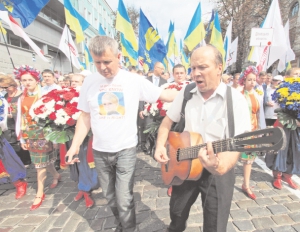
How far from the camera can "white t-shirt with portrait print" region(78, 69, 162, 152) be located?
2.10m

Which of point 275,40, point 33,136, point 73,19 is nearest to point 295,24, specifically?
point 275,40

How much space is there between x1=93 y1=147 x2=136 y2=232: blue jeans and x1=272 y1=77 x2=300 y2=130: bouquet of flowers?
98.3 inches

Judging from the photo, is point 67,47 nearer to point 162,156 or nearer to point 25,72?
point 25,72

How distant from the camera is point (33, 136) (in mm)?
3221

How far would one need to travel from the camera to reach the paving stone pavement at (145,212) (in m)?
2.65

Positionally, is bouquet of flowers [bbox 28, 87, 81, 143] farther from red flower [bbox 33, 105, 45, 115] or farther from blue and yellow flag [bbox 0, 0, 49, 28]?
blue and yellow flag [bbox 0, 0, 49, 28]

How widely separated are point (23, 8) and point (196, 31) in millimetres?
5631

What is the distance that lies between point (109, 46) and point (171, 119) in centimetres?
92

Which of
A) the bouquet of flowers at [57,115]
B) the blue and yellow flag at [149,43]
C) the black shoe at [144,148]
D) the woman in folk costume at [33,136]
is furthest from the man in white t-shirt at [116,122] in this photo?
the blue and yellow flag at [149,43]

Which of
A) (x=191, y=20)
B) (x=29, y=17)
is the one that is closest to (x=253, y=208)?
(x=29, y=17)

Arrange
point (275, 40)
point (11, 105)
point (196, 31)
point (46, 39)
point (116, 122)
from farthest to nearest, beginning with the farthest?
point (46, 39)
point (196, 31)
point (275, 40)
point (11, 105)
point (116, 122)

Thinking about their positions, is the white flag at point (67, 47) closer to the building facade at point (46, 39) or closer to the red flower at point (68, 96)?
the building facade at point (46, 39)

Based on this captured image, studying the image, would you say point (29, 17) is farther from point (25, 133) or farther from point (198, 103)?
point (198, 103)

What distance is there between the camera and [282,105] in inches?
125
